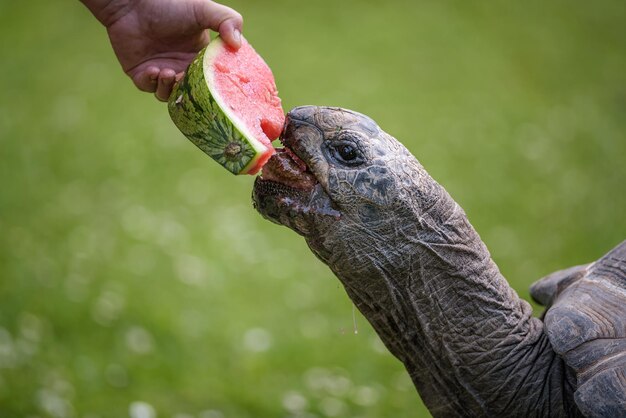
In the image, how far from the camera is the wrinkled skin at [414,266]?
236 cm

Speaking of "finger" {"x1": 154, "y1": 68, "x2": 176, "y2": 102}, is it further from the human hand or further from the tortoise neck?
the tortoise neck

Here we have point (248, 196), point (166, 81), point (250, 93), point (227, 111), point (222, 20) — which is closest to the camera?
point (227, 111)

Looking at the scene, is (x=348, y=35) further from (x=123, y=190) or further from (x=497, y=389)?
(x=497, y=389)

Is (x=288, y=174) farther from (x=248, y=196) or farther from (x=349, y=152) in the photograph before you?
(x=248, y=196)

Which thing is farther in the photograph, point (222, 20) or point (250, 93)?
point (222, 20)

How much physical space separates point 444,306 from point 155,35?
5.32 ft

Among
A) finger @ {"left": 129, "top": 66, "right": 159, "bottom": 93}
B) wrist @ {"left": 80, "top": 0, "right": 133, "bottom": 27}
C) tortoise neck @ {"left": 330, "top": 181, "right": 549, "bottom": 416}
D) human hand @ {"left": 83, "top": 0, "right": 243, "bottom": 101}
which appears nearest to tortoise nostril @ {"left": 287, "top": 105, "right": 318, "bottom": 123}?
tortoise neck @ {"left": 330, "top": 181, "right": 549, "bottom": 416}

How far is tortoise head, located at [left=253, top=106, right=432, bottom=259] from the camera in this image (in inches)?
92.4

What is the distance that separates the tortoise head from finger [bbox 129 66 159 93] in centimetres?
96

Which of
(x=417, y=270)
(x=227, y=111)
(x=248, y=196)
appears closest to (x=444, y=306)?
(x=417, y=270)

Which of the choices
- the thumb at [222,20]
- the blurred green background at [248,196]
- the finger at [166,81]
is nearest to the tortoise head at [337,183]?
the thumb at [222,20]

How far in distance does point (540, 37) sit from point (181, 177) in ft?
22.4

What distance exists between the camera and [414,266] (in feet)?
8.00

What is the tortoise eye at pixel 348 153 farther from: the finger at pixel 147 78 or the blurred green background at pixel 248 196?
the blurred green background at pixel 248 196
